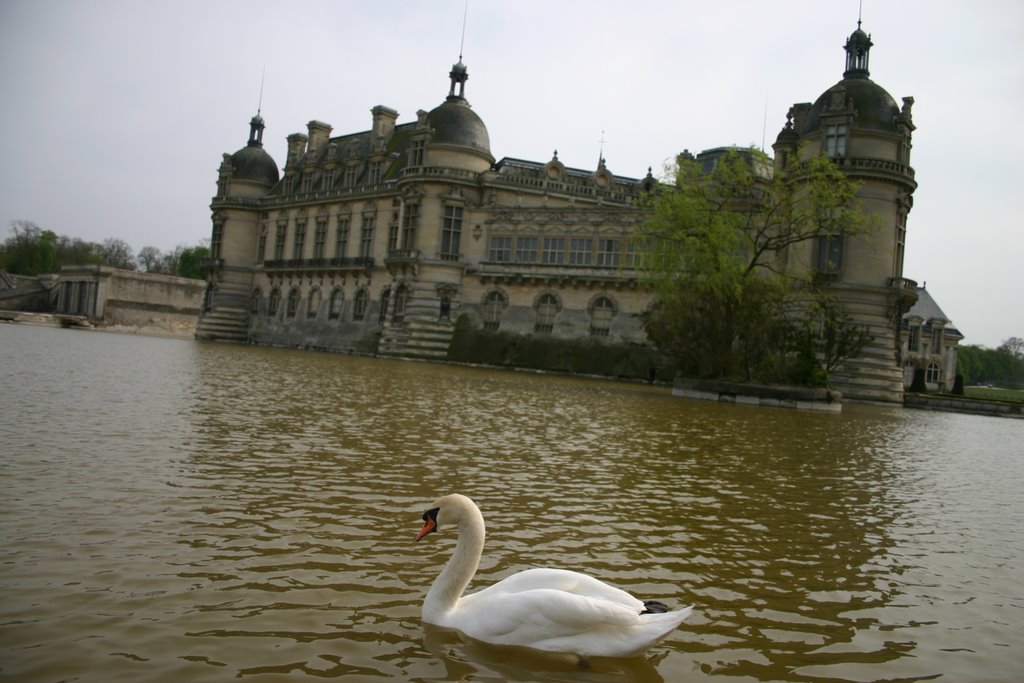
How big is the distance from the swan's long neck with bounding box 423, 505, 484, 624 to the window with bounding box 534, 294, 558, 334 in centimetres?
4185

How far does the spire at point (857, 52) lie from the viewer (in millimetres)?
44125

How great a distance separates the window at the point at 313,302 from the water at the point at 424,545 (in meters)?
46.8

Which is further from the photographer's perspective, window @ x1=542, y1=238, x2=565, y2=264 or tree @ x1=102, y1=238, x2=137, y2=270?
tree @ x1=102, y1=238, x2=137, y2=270

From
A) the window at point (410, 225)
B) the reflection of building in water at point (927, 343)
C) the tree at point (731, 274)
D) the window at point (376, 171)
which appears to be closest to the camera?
the tree at point (731, 274)

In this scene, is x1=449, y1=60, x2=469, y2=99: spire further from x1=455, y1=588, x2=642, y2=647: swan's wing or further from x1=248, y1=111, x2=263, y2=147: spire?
x1=455, y1=588, x2=642, y2=647: swan's wing

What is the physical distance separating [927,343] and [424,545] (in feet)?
257

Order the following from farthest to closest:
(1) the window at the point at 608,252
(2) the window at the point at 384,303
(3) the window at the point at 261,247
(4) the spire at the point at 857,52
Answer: (3) the window at the point at 261,247 → (2) the window at the point at 384,303 → (1) the window at the point at 608,252 → (4) the spire at the point at 857,52

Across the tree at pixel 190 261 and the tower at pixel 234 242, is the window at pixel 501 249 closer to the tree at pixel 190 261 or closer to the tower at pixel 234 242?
the tower at pixel 234 242

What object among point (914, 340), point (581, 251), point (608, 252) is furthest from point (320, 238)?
point (914, 340)

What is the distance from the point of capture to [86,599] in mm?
5023

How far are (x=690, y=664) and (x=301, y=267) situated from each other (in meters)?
60.2

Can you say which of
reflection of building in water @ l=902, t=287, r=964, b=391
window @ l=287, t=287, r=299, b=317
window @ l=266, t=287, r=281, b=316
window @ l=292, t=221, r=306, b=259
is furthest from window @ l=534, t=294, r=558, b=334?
reflection of building in water @ l=902, t=287, r=964, b=391

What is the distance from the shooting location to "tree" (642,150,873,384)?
105 feet

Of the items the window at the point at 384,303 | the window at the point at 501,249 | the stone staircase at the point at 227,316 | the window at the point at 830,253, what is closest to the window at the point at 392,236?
the window at the point at 384,303
